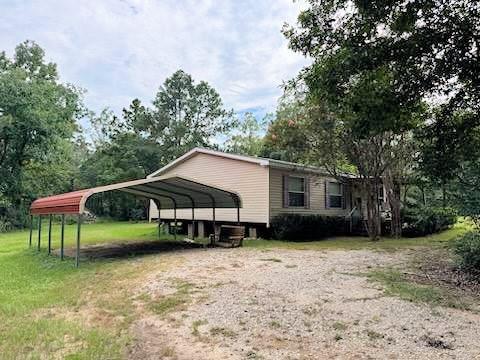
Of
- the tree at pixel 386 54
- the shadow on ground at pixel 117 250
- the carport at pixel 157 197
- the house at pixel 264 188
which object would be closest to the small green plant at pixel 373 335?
the tree at pixel 386 54

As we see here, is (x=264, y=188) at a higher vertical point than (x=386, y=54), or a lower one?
lower

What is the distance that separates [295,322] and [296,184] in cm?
1070

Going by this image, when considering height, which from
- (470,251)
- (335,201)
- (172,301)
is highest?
(335,201)

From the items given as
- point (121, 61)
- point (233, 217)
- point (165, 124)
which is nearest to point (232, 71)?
point (121, 61)

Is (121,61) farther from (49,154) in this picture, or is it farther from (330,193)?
(330,193)

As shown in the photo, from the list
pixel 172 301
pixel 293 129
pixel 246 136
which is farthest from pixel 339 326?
pixel 246 136

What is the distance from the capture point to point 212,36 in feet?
43.0

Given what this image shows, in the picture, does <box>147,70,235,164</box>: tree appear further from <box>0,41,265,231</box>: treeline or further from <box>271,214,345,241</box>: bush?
<box>271,214,345,241</box>: bush

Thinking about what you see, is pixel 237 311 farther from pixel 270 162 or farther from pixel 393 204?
pixel 393 204

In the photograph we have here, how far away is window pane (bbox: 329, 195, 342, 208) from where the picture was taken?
54.8ft

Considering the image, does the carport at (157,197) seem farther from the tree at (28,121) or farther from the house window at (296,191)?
the tree at (28,121)

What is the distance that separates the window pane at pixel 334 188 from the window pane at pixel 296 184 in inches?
79.2

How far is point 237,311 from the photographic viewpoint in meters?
4.86

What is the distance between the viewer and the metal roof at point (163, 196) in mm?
8906
